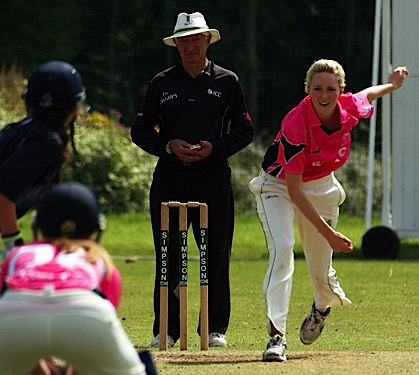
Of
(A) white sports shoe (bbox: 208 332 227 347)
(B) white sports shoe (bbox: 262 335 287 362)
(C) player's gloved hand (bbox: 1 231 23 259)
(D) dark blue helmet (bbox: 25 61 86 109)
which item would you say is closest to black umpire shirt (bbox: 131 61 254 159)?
(A) white sports shoe (bbox: 208 332 227 347)

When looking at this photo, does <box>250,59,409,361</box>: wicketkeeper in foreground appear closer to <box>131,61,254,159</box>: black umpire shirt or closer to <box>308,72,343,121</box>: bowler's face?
<box>308,72,343,121</box>: bowler's face

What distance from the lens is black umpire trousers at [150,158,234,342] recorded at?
9266mm

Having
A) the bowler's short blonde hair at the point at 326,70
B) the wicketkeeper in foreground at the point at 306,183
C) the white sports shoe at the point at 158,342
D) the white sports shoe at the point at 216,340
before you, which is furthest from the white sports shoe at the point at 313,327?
the bowler's short blonde hair at the point at 326,70

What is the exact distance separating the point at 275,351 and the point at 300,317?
2.90 meters

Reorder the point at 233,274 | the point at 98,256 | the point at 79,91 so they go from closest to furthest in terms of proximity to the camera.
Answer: the point at 98,256, the point at 79,91, the point at 233,274

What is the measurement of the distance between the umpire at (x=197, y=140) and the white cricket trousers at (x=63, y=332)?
4.21m

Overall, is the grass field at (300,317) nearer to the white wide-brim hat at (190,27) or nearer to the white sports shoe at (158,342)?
the white sports shoe at (158,342)

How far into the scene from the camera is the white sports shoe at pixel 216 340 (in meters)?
9.03

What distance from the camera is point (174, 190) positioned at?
9.28 m

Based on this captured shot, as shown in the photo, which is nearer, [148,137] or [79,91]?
[79,91]

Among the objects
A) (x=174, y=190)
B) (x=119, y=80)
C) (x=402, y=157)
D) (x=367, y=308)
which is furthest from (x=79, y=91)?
(x=119, y=80)

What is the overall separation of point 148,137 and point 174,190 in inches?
15.9

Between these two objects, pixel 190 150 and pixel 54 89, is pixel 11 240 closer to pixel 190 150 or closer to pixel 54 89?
pixel 54 89

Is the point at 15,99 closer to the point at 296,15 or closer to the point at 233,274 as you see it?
the point at 296,15
